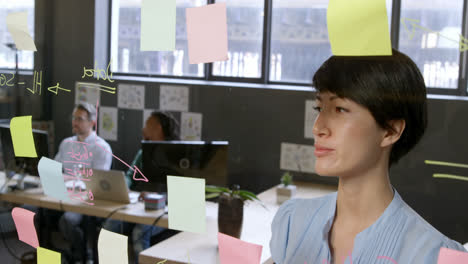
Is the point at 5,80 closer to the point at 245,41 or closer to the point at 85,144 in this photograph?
the point at 85,144

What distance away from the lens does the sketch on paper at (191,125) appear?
1293 mm

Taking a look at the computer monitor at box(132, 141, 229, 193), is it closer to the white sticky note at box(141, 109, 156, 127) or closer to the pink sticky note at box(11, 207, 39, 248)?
the white sticky note at box(141, 109, 156, 127)

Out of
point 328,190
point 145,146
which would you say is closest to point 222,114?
point 145,146

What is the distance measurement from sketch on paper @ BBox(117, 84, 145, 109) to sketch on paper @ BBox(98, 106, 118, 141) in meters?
0.02

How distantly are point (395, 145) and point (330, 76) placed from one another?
4.5 inches

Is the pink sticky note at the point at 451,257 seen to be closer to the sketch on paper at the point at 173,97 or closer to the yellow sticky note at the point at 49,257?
the sketch on paper at the point at 173,97

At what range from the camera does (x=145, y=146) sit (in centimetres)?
109

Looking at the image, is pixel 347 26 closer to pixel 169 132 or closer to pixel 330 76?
Result: pixel 330 76

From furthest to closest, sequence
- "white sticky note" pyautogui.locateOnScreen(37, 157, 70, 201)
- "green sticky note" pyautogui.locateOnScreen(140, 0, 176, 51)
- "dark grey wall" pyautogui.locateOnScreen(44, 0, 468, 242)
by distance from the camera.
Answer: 1. "white sticky note" pyautogui.locateOnScreen(37, 157, 70, 201)
2. "green sticky note" pyautogui.locateOnScreen(140, 0, 176, 51)
3. "dark grey wall" pyautogui.locateOnScreen(44, 0, 468, 242)

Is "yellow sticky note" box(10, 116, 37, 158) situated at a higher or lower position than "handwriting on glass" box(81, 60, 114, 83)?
lower

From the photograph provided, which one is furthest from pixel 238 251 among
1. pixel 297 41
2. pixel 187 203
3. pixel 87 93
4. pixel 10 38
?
pixel 10 38

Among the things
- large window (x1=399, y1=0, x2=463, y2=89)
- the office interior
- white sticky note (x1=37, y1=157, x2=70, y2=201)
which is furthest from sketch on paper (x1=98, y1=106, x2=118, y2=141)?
large window (x1=399, y1=0, x2=463, y2=89)

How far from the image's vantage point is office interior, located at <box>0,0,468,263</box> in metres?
0.63

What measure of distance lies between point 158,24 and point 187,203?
0.91 feet
